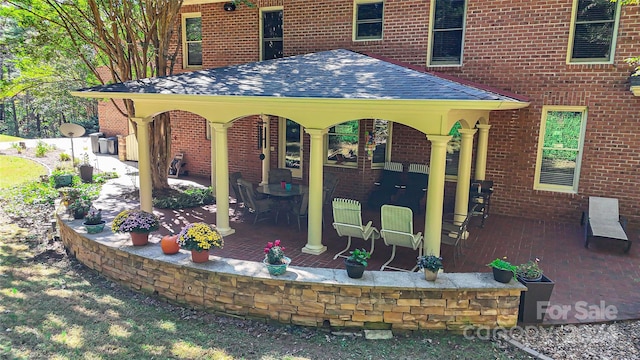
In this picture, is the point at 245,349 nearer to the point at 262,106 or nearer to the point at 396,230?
the point at 396,230

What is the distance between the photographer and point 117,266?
7.04 meters

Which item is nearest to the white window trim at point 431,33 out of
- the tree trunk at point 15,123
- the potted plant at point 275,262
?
the potted plant at point 275,262

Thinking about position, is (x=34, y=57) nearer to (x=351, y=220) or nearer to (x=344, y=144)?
(x=344, y=144)

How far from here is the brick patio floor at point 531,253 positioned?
5.98 meters

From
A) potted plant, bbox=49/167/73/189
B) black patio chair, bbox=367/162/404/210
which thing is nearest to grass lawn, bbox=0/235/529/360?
black patio chair, bbox=367/162/404/210

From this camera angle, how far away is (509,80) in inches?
380

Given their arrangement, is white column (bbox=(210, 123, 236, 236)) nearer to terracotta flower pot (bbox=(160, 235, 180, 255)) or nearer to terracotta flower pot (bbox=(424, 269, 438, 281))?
terracotta flower pot (bbox=(160, 235, 180, 255))

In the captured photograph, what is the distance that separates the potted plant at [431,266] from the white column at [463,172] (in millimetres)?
2744

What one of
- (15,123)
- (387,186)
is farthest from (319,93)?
(15,123)

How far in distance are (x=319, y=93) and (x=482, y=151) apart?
510 cm

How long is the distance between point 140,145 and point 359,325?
19.9 ft

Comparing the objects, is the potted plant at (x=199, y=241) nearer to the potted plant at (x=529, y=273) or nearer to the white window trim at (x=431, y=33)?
the potted plant at (x=529, y=273)

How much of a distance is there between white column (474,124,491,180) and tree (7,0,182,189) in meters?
7.98

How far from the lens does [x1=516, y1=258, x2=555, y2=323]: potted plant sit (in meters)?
5.46
